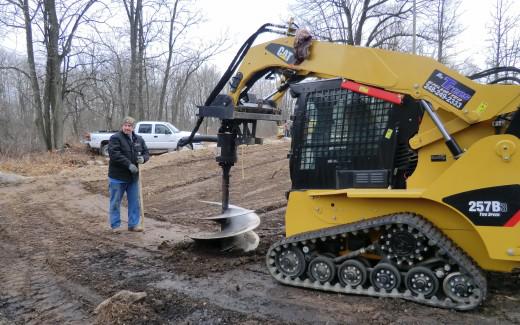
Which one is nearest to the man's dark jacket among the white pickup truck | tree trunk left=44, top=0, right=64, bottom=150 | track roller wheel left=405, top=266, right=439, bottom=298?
track roller wheel left=405, top=266, right=439, bottom=298

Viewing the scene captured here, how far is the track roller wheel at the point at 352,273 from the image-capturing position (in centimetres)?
430

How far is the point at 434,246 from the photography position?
13.4 ft

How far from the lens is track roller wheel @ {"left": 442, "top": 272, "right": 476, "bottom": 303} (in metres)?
3.87

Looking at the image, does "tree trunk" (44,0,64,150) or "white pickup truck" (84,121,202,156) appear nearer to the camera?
"white pickup truck" (84,121,202,156)

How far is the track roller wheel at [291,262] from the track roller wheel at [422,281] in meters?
1.05

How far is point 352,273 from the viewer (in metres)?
4.33

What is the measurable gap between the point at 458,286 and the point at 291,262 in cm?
158

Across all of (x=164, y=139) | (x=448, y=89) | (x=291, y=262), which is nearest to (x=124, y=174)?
(x=291, y=262)

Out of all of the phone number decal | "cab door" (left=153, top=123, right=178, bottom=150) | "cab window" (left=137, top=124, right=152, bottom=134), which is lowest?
"cab door" (left=153, top=123, right=178, bottom=150)

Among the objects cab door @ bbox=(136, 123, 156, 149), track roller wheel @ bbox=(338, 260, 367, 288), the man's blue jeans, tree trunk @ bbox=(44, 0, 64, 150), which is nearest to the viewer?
track roller wheel @ bbox=(338, 260, 367, 288)

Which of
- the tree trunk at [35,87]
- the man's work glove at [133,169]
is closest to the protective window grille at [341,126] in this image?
the man's work glove at [133,169]

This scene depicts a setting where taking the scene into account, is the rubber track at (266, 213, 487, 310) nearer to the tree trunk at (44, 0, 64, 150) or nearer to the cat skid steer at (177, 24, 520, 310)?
the cat skid steer at (177, 24, 520, 310)

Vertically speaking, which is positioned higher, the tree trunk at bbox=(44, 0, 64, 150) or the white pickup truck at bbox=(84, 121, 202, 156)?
the tree trunk at bbox=(44, 0, 64, 150)

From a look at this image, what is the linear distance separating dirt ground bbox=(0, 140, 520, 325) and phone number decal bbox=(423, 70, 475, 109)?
1.84 m
